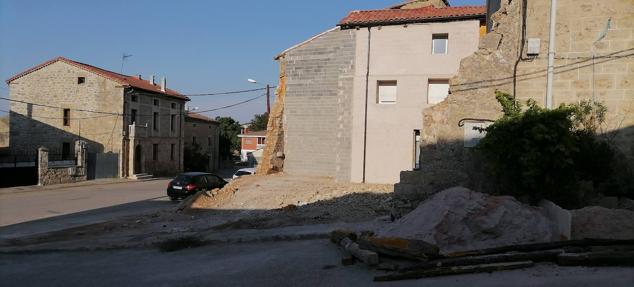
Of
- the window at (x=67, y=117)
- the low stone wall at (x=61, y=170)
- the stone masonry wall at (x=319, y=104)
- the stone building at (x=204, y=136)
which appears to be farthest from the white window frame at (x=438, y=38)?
the stone building at (x=204, y=136)

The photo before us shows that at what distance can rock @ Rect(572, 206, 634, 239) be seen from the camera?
716 cm

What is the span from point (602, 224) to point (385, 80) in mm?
15328

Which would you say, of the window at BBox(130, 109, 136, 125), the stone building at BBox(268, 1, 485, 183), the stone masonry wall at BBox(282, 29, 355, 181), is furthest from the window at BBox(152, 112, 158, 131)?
the stone building at BBox(268, 1, 485, 183)

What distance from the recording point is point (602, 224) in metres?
7.32

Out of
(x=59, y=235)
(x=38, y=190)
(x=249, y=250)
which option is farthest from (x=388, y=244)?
(x=38, y=190)

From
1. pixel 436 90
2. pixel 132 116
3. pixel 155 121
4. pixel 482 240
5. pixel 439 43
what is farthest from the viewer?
pixel 155 121

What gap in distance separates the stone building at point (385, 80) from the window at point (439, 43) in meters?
0.04

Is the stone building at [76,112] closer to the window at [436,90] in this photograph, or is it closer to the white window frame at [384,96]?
the white window frame at [384,96]

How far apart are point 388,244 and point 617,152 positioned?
599 centimetres

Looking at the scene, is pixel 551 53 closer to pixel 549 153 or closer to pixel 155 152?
pixel 549 153

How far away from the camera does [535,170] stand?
8.59m

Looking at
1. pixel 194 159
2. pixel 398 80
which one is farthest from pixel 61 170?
pixel 398 80

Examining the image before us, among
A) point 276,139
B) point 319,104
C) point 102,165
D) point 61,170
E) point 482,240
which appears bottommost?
point 61,170

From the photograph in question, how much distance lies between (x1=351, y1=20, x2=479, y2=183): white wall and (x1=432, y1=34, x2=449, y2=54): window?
198 mm
